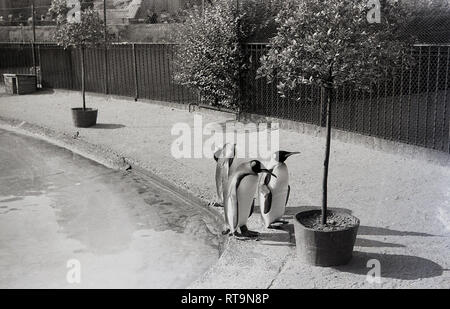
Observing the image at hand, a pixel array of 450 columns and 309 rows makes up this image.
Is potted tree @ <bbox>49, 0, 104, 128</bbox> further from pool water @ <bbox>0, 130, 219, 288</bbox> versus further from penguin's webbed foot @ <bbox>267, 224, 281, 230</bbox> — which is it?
penguin's webbed foot @ <bbox>267, 224, 281, 230</bbox>

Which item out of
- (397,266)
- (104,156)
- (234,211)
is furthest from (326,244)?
(104,156)

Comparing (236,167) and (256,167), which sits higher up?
(256,167)

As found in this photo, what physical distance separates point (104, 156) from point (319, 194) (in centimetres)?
520

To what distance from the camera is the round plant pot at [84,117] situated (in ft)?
47.1

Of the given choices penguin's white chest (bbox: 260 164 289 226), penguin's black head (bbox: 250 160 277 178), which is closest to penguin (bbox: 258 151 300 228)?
penguin's white chest (bbox: 260 164 289 226)

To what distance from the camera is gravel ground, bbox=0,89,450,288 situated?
5691mm

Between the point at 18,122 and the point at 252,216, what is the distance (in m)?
10.2

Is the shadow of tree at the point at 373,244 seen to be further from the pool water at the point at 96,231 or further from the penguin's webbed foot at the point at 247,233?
the pool water at the point at 96,231

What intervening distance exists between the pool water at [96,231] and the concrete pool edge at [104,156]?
92 mm

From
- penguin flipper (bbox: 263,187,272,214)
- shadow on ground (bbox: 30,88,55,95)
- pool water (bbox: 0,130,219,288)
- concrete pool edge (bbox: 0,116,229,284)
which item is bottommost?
pool water (bbox: 0,130,219,288)

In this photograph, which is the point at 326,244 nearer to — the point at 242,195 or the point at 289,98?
the point at 242,195

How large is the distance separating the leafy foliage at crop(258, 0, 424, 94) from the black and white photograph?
2 centimetres

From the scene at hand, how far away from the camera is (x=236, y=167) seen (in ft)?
23.9

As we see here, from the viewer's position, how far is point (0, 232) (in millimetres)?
7863
